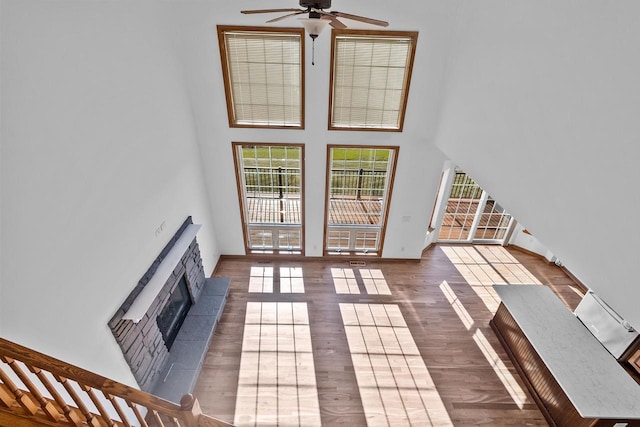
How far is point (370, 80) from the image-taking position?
192 inches

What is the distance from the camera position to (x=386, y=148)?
212 inches

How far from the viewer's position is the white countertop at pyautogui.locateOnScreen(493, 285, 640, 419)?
326 centimetres

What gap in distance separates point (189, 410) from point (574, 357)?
14.7 feet

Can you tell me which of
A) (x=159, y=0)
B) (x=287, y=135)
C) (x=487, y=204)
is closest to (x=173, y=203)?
(x=287, y=135)

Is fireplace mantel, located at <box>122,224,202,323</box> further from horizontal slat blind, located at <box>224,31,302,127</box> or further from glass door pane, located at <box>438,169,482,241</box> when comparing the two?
glass door pane, located at <box>438,169,482,241</box>

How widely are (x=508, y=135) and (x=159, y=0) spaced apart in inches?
179

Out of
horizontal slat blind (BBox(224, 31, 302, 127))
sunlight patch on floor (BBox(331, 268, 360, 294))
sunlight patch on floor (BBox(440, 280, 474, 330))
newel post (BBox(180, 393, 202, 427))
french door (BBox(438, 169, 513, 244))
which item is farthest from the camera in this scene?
french door (BBox(438, 169, 513, 244))

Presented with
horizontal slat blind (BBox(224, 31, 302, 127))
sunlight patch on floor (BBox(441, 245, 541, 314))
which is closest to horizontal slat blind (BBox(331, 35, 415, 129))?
horizontal slat blind (BBox(224, 31, 302, 127))

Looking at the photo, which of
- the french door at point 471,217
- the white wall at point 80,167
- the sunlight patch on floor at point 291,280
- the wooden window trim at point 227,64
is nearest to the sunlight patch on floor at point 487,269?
the french door at point 471,217

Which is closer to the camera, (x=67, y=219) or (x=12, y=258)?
(x=12, y=258)

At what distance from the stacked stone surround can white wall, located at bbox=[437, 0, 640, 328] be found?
4.30 m

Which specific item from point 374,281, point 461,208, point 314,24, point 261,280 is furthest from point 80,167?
point 461,208

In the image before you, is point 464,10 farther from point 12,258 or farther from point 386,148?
point 12,258

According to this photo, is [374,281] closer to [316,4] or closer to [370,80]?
[370,80]
